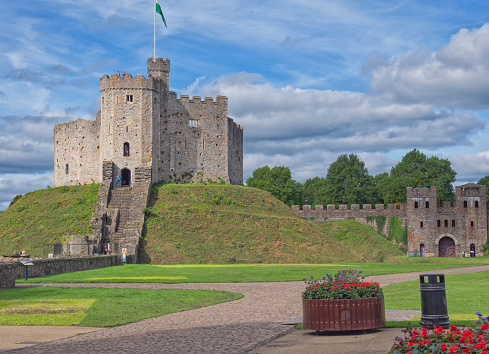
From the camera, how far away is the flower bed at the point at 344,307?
14664mm

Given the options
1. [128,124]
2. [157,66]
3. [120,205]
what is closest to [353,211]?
[157,66]

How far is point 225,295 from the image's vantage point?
1030 inches

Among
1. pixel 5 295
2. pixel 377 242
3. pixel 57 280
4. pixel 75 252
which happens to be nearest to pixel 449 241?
pixel 377 242

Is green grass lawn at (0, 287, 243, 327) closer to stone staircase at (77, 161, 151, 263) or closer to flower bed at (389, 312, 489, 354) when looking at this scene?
flower bed at (389, 312, 489, 354)

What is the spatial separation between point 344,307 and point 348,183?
91.3m

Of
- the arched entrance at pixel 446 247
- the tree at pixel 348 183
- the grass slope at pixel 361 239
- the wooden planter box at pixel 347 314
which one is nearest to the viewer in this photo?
the wooden planter box at pixel 347 314

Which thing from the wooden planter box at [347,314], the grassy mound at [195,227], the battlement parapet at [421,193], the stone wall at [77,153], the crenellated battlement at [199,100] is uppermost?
the crenellated battlement at [199,100]

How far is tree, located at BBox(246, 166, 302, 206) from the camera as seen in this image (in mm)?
109812

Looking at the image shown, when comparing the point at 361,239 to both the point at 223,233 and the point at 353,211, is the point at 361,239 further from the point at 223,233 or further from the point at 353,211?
the point at 223,233

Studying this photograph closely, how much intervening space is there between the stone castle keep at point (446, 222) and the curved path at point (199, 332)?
230 ft

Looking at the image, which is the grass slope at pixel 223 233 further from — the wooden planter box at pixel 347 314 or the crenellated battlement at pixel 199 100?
the wooden planter box at pixel 347 314

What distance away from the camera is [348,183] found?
4122 inches

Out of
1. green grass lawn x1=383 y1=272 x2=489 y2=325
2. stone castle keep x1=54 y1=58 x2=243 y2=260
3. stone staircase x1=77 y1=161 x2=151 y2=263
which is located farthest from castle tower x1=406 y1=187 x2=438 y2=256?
green grass lawn x1=383 y1=272 x2=489 y2=325

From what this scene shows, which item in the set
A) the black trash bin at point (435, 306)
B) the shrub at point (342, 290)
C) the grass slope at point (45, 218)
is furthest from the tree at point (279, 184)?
the black trash bin at point (435, 306)
